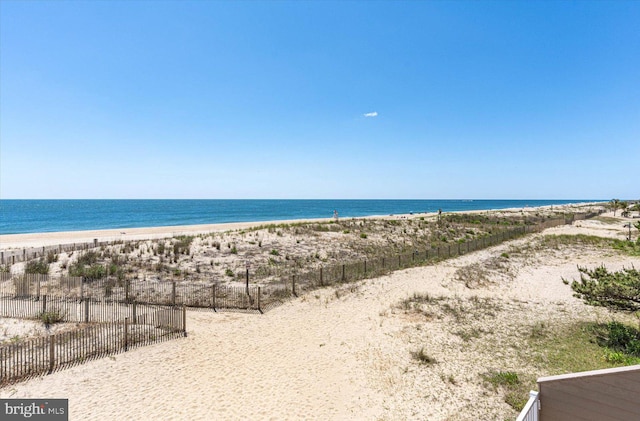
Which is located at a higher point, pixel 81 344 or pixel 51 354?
pixel 51 354

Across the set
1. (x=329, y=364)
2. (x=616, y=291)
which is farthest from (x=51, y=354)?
(x=616, y=291)

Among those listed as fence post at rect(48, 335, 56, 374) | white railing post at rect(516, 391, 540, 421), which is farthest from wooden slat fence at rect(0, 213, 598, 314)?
white railing post at rect(516, 391, 540, 421)

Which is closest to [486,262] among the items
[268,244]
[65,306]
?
[268,244]

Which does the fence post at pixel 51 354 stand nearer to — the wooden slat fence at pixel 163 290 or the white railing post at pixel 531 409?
the wooden slat fence at pixel 163 290

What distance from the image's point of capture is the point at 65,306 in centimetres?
1527

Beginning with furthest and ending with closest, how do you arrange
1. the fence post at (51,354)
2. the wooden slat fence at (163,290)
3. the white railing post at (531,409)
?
the wooden slat fence at (163,290) < the fence post at (51,354) < the white railing post at (531,409)

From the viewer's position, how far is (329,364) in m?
11.0

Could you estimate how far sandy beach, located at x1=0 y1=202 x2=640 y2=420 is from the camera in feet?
27.8

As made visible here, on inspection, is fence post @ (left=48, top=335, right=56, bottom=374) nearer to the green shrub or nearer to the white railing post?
the white railing post

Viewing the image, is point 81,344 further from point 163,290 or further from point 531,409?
point 531,409

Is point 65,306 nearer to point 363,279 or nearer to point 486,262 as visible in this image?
point 363,279

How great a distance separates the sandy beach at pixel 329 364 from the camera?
27.8 feet

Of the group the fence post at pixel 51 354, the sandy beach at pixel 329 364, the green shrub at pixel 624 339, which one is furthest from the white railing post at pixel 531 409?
the fence post at pixel 51 354

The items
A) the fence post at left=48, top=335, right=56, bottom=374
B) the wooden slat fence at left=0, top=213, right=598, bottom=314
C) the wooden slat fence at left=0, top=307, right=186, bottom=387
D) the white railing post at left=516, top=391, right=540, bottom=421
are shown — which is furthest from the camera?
the wooden slat fence at left=0, top=213, right=598, bottom=314
